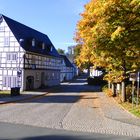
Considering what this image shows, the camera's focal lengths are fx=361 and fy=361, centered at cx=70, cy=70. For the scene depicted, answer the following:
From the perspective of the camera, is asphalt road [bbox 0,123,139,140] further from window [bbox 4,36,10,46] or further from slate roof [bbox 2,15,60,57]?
window [bbox 4,36,10,46]

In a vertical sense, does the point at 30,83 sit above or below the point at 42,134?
above

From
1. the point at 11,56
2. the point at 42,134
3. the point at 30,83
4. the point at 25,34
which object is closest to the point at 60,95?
the point at 30,83

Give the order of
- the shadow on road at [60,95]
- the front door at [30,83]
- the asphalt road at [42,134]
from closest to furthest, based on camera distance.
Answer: the asphalt road at [42,134] → the shadow on road at [60,95] → the front door at [30,83]

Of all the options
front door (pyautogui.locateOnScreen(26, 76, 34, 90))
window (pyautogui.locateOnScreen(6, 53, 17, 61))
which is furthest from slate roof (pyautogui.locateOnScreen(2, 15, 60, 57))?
front door (pyautogui.locateOnScreen(26, 76, 34, 90))

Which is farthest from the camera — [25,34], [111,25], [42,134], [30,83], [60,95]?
[25,34]

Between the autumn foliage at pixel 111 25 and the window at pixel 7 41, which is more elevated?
the window at pixel 7 41

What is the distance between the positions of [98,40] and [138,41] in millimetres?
2486

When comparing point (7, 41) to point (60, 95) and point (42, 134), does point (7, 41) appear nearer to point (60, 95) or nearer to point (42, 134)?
point (60, 95)

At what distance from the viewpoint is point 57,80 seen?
68.7 meters

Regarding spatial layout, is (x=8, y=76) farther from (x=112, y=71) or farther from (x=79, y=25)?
(x=79, y=25)

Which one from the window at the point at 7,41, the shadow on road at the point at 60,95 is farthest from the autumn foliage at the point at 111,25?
the window at the point at 7,41

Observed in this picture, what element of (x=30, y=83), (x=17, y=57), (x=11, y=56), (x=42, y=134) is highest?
(x=11, y=56)

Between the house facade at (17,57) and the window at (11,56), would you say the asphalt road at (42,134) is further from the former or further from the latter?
the window at (11,56)

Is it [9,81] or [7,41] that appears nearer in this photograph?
[9,81]
